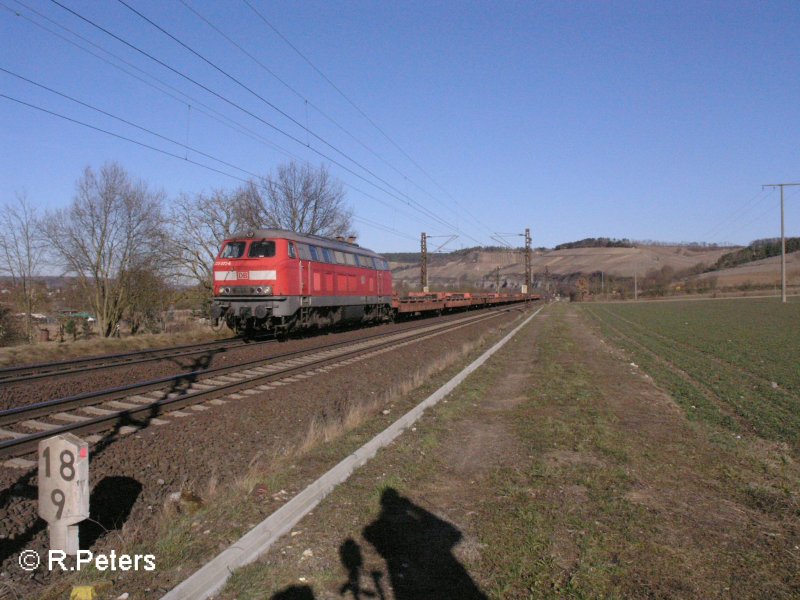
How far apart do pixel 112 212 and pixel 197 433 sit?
32954 mm

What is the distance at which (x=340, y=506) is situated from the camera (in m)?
5.16

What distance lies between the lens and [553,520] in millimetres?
4789

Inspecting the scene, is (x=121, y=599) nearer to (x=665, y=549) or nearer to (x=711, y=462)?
(x=665, y=549)

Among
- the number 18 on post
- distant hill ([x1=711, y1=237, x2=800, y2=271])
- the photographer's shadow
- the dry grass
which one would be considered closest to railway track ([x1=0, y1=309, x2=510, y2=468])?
the number 18 on post

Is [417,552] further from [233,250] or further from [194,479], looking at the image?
[233,250]

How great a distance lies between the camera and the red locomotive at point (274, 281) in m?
18.0

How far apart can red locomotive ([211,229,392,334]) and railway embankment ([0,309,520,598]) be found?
7.13m

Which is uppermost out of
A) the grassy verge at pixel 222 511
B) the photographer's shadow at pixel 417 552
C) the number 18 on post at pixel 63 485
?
the number 18 on post at pixel 63 485

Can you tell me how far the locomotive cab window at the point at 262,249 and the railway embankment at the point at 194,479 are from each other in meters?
7.78

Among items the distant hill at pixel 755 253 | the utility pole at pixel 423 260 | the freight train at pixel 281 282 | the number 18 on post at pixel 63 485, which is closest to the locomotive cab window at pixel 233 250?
the freight train at pixel 281 282

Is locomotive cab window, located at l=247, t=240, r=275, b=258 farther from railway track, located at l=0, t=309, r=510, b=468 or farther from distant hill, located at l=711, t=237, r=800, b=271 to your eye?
distant hill, located at l=711, t=237, r=800, b=271

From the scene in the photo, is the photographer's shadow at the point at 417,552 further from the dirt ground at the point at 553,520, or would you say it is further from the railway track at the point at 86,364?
the railway track at the point at 86,364

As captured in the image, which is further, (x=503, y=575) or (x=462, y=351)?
(x=462, y=351)

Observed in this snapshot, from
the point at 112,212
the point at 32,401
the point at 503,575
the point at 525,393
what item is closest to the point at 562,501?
the point at 503,575
